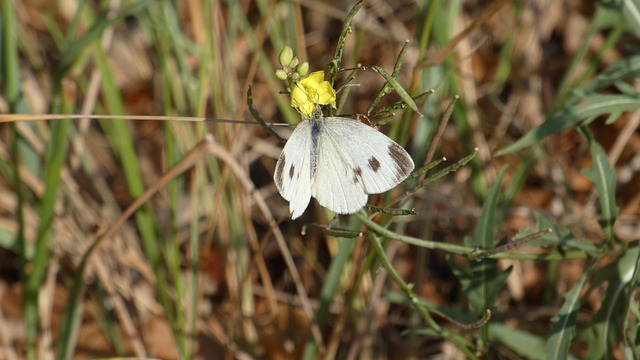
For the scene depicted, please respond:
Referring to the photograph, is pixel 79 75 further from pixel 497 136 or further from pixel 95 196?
pixel 497 136

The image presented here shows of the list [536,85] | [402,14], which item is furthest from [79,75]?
[536,85]

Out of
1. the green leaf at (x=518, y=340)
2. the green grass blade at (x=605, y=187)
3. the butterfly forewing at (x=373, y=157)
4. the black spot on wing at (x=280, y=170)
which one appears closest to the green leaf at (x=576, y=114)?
the green grass blade at (x=605, y=187)

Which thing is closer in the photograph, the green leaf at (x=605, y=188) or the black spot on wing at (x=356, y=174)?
the black spot on wing at (x=356, y=174)

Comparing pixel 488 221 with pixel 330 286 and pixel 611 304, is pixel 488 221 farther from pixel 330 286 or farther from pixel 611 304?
pixel 330 286

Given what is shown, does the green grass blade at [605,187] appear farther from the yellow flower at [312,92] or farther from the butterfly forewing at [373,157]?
the yellow flower at [312,92]

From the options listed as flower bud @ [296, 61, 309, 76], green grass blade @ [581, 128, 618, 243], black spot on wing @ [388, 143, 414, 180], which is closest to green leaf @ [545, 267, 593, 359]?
green grass blade @ [581, 128, 618, 243]
